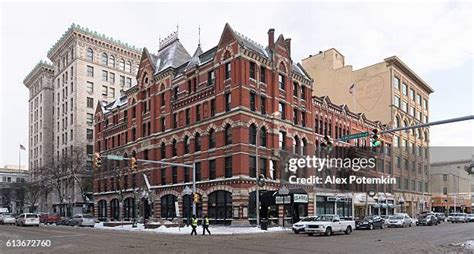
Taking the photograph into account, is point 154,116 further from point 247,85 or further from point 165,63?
point 247,85

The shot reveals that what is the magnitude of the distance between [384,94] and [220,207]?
43.8 metres

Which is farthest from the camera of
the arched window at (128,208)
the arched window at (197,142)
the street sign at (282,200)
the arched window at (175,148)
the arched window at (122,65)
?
the arched window at (122,65)

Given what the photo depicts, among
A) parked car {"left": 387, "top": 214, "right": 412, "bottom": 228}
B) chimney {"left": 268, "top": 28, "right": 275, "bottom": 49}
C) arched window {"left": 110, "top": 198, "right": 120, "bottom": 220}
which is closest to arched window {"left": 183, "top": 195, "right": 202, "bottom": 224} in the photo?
arched window {"left": 110, "top": 198, "right": 120, "bottom": 220}

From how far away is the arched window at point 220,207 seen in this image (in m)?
46.0

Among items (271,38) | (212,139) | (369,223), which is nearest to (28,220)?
(212,139)

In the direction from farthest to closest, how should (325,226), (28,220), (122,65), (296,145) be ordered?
(122,65), (28,220), (296,145), (325,226)

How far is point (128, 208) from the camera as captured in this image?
6281 cm

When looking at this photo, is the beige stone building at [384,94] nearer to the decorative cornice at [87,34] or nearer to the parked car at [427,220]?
the parked car at [427,220]

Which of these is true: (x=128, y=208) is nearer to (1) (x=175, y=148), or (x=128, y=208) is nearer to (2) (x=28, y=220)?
(2) (x=28, y=220)

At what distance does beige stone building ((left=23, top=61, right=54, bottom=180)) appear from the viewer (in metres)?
107

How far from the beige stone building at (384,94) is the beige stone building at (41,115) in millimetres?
59878

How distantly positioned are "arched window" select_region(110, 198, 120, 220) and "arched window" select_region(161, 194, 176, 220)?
41.5 ft

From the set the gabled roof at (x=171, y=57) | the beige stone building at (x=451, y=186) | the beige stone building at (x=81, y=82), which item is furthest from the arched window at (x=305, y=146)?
the beige stone building at (x=451, y=186)

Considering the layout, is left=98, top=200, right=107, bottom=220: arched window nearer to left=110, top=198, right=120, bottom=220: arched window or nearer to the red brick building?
left=110, top=198, right=120, bottom=220: arched window
